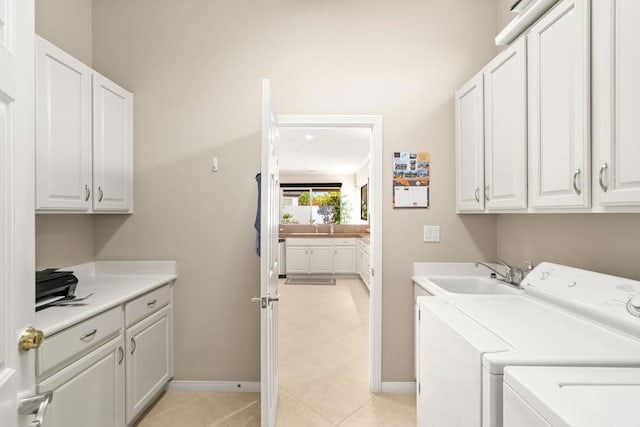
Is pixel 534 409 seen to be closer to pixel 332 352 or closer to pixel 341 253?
pixel 332 352

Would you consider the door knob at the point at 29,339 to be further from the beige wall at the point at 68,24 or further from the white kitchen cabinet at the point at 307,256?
the white kitchen cabinet at the point at 307,256

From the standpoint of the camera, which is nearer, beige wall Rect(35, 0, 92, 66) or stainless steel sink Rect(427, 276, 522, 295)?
beige wall Rect(35, 0, 92, 66)

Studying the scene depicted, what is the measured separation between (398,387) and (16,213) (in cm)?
241

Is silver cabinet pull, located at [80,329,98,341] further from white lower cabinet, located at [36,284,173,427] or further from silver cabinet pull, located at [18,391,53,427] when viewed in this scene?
silver cabinet pull, located at [18,391,53,427]

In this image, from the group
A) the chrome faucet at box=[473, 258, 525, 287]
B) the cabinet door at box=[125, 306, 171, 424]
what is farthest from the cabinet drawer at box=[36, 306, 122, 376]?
the chrome faucet at box=[473, 258, 525, 287]

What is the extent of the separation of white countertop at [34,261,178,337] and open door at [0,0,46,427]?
0.66 meters

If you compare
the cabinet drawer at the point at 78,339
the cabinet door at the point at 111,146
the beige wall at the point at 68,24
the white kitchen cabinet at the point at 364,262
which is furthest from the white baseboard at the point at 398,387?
the beige wall at the point at 68,24

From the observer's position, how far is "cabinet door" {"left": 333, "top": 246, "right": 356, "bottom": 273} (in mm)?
6129

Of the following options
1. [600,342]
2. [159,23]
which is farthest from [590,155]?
[159,23]

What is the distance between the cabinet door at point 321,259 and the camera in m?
6.10

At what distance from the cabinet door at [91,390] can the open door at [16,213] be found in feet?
2.55

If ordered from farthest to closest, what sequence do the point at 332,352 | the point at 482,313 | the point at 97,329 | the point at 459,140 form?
the point at 332,352 < the point at 459,140 < the point at 97,329 < the point at 482,313

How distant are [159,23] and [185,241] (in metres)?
1.71

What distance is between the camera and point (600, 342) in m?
1.05
